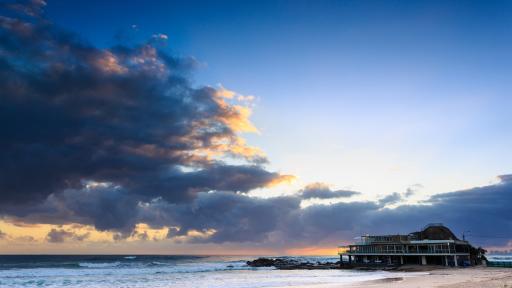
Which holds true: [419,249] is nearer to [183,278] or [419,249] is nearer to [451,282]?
[451,282]

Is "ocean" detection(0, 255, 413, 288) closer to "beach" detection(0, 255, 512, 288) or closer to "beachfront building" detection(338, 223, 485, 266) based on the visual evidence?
"beach" detection(0, 255, 512, 288)

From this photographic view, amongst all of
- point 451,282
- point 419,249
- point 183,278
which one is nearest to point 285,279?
point 183,278

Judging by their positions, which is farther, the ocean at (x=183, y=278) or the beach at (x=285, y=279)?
the ocean at (x=183, y=278)

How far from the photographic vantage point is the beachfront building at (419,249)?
75.6 metres

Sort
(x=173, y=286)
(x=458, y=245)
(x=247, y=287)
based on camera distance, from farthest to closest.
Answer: (x=458, y=245) → (x=173, y=286) → (x=247, y=287)

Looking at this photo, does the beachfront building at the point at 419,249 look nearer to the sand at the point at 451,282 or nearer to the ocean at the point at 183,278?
the ocean at the point at 183,278

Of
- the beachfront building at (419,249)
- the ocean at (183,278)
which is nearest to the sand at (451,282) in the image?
the ocean at (183,278)

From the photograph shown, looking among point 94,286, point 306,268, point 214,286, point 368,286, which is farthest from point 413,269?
point 94,286

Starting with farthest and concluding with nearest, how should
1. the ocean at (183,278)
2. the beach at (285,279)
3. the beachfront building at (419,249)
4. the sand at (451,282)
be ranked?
the beachfront building at (419,249) → the ocean at (183,278) → the beach at (285,279) → the sand at (451,282)

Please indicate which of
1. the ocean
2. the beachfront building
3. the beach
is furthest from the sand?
the beachfront building

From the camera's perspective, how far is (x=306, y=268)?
87.1m

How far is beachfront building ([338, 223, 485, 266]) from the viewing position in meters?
75.6

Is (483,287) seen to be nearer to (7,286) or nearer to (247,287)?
(247,287)

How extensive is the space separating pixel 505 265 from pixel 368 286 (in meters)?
41.1
